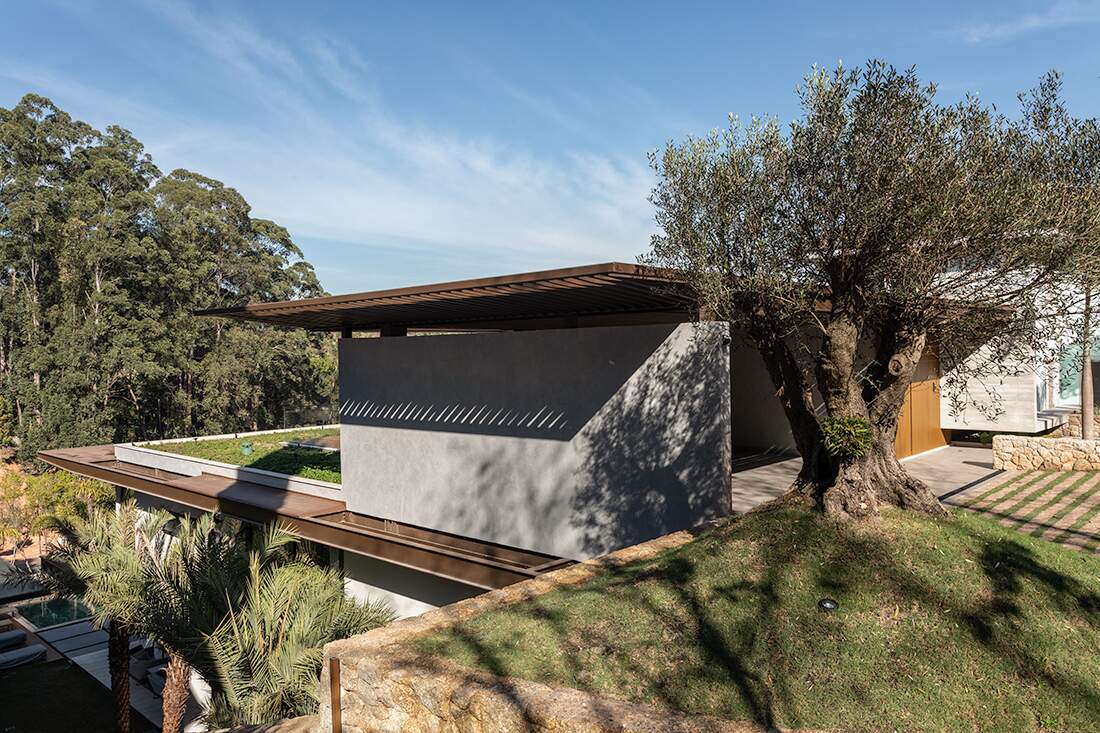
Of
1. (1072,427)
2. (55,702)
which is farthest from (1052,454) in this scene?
(55,702)

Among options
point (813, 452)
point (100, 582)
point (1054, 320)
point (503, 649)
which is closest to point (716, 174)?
point (813, 452)

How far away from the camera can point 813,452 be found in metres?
7.54

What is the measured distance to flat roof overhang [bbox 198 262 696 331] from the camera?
7.97 metres

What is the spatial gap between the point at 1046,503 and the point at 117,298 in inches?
1492

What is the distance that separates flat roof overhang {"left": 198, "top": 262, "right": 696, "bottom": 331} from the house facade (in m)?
0.04

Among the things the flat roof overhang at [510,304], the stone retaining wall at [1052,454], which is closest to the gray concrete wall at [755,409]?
the flat roof overhang at [510,304]

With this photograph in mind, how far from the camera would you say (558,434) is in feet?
34.8

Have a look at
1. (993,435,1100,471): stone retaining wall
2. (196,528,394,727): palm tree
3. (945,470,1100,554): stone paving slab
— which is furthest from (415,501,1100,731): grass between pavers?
(993,435,1100,471): stone retaining wall

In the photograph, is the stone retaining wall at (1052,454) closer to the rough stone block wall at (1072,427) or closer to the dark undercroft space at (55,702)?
the rough stone block wall at (1072,427)

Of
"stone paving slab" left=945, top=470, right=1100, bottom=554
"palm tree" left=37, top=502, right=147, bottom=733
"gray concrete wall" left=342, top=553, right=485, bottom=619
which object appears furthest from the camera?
"gray concrete wall" left=342, top=553, right=485, bottom=619

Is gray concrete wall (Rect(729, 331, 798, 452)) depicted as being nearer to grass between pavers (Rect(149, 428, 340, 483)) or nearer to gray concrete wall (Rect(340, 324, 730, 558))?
gray concrete wall (Rect(340, 324, 730, 558))

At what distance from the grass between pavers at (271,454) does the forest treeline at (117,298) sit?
8.48 m

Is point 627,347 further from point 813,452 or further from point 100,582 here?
point 100,582

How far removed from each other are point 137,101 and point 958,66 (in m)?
23.7
